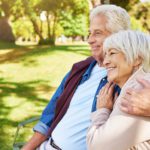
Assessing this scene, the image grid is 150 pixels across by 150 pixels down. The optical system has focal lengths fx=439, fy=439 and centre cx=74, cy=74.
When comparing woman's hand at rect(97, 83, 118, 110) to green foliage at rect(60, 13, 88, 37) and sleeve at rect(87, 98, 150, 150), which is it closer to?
sleeve at rect(87, 98, 150, 150)

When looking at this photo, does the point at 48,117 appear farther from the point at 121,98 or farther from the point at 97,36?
the point at 121,98

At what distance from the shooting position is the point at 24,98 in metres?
8.01

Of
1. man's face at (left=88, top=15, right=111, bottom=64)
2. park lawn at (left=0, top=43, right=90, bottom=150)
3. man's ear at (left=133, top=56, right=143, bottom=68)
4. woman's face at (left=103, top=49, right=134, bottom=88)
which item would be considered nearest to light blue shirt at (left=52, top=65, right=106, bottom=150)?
man's face at (left=88, top=15, right=111, bottom=64)

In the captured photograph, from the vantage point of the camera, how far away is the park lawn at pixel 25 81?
21.4 ft

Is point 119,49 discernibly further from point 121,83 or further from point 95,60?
point 95,60

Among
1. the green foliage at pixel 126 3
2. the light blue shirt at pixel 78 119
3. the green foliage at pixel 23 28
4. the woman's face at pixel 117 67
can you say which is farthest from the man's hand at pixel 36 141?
the green foliage at pixel 23 28

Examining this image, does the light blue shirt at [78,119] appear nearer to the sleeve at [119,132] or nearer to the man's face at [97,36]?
the man's face at [97,36]

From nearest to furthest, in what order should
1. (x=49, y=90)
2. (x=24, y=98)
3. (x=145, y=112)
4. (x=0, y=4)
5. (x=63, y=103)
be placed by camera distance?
1. (x=145, y=112)
2. (x=63, y=103)
3. (x=24, y=98)
4. (x=49, y=90)
5. (x=0, y=4)

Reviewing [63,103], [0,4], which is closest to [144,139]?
[63,103]

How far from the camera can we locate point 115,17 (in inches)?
94.4

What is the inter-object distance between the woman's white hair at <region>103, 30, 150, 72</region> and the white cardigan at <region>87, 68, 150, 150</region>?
97 mm

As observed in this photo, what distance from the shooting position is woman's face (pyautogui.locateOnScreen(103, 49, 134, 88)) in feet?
6.18

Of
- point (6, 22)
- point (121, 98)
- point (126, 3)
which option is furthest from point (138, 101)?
point (6, 22)

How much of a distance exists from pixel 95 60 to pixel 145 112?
43.2 inches
